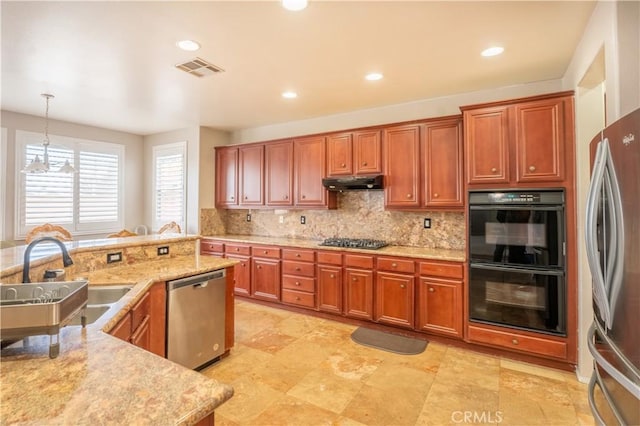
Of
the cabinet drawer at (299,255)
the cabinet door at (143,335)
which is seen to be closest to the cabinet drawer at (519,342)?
the cabinet drawer at (299,255)

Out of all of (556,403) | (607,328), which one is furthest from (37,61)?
(556,403)

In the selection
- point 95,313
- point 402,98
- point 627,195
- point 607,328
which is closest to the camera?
point 627,195

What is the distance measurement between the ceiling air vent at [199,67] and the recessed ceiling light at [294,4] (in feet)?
3.75

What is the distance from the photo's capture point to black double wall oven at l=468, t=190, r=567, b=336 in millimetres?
2689

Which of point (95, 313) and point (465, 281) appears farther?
point (465, 281)

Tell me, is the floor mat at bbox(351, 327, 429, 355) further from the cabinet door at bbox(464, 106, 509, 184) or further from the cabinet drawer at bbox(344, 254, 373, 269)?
the cabinet door at bbox(464, 106, 509, 184)

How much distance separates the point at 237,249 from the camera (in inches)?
186

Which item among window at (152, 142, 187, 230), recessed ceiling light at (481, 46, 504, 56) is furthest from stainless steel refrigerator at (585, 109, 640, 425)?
window at (152, 142, 187, 230)

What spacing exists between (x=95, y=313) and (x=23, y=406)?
134cm

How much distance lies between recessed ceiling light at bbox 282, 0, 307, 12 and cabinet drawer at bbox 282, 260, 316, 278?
9.25 feet

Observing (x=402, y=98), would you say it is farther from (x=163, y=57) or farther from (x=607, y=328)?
(x=607, y=328)

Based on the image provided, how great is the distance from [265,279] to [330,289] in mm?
1042

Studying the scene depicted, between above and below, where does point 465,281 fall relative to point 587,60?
below

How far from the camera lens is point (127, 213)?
19.2 feet
